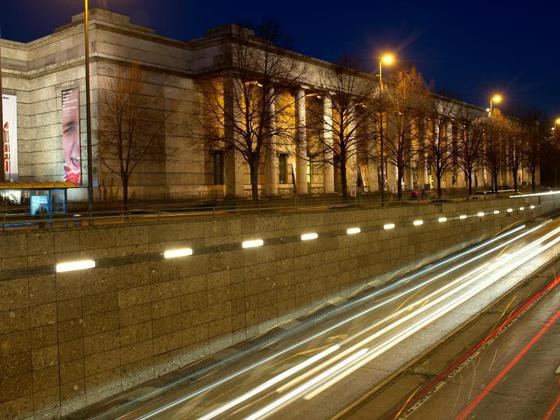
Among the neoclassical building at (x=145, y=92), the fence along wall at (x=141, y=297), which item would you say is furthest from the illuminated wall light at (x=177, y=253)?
the neoclassical building at (x=145, y=92)

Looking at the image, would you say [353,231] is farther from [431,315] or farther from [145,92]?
[145,92]

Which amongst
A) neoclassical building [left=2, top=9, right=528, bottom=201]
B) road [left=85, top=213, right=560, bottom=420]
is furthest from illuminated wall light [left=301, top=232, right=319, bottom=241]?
neoclassical building [left=2, top=9, right=528, bottom=201]

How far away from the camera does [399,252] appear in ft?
78.6

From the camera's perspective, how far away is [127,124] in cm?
3903

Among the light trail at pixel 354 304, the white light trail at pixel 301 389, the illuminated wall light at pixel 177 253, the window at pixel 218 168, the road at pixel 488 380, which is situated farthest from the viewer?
the window at pixel 218 168

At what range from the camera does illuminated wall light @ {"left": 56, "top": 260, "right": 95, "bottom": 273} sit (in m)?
11.2

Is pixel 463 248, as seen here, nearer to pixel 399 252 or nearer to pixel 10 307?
pixel 399 252

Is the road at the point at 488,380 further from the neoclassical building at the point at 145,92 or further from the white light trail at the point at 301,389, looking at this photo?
the neoclassical building at the point at 145,92

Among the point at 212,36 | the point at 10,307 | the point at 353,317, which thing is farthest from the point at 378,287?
the point at 212,36

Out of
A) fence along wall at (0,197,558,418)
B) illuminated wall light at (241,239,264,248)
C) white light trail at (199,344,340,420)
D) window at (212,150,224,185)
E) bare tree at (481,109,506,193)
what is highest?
bare tree at (481,109,506,193)

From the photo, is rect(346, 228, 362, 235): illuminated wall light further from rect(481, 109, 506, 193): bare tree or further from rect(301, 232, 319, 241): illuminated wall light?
rect(481, 109, 506, 193): bare tree

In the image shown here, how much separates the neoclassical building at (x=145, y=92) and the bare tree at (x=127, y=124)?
0.79m

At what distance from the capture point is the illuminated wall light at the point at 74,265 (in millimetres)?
11195

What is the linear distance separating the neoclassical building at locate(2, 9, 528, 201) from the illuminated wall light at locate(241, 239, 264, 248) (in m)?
25.0
